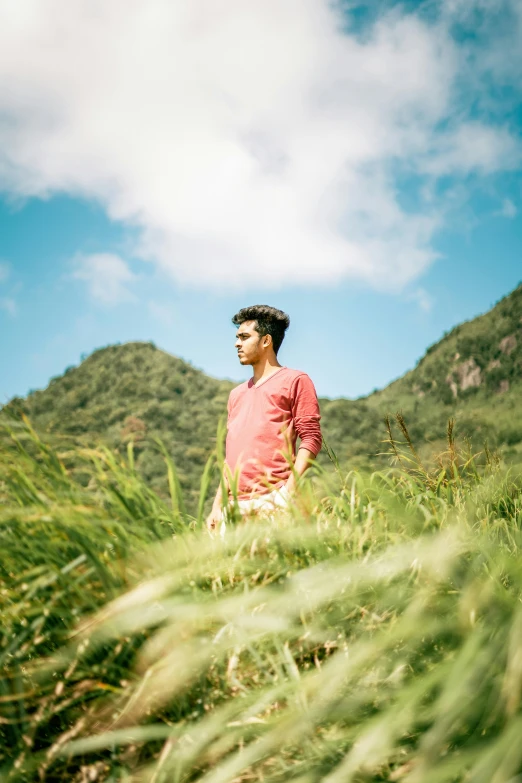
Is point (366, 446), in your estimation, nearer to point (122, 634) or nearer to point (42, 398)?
point (122, 634)

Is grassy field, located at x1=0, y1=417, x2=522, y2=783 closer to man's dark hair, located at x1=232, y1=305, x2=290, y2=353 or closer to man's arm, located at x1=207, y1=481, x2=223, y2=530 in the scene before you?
man's arm, located at x1=207, y1=481, x2=223, y2=530

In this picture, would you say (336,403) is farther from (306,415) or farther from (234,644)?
(234,644)

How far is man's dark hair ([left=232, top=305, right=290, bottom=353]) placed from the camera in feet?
10.7

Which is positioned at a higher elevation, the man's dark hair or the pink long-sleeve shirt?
the man's dark hair

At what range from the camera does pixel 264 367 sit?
126 inches

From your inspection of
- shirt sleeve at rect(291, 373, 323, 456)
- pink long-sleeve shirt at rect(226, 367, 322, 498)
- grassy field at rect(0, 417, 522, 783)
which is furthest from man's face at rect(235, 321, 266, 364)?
grassy field at rect(0, 417, 522, 783)

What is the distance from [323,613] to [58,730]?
611 mm

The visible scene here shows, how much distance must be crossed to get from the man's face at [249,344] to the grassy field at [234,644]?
1839 mm

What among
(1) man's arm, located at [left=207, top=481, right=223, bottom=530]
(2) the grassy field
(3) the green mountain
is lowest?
(2) the grassy field

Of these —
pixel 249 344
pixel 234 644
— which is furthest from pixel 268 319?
pixel 234 644

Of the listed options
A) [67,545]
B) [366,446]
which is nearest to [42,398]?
[366,446]

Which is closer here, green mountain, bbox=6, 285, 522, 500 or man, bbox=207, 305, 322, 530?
man, bbox=207, 305, 322, 530

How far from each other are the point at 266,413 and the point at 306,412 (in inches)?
8.6

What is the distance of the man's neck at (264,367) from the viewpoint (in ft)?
10.4
